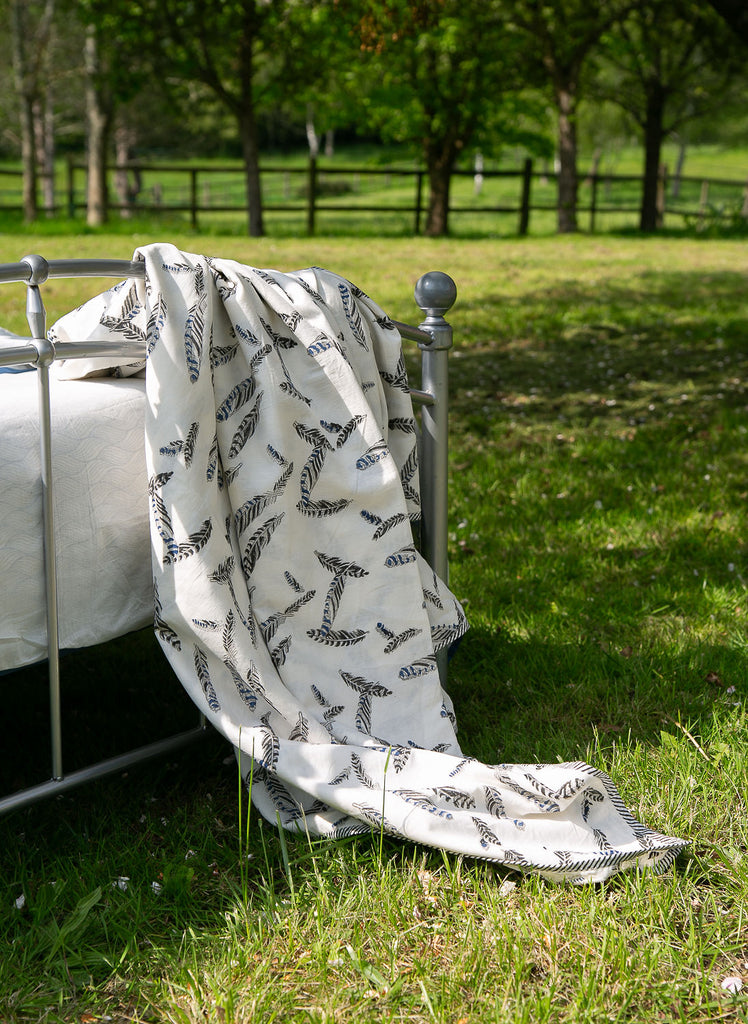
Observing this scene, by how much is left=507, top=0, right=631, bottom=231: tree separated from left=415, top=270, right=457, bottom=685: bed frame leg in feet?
51.1

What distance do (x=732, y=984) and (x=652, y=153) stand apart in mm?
19536

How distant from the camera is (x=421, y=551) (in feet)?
8.92

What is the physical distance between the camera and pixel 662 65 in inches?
762

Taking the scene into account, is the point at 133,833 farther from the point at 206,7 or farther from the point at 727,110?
the point at 727,110

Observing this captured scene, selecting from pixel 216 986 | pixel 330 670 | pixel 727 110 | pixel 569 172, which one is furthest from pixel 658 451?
pixel 727 110

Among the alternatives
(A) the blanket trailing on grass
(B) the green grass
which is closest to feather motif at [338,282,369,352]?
(A) the blanket trailing on grass

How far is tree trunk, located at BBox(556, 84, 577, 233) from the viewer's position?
706 inches

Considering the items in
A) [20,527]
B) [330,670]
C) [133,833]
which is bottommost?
[133,833]

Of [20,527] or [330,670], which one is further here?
[330,670]

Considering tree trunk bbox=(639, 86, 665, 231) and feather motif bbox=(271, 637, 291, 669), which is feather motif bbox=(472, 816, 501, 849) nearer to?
feather motif bbox=(271, 637, 291, 669)

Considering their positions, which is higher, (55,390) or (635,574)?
(55,390)

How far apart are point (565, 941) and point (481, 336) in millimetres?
6555

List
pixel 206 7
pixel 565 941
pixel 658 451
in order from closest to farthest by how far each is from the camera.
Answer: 1. pixel 565 941
2. pixel 658 451
3. pixel 206 7

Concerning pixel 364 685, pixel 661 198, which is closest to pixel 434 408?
pixel 364 685
